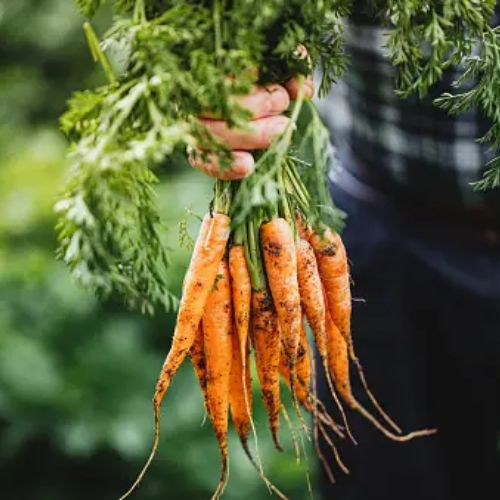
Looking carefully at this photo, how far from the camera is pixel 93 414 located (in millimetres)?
2883

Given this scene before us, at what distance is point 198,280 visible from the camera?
4.57ft

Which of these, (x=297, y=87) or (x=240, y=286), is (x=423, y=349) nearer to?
(x=240, y=286)

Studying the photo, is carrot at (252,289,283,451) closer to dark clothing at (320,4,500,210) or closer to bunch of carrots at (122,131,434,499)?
bunch of carrots at (122,131,434,499)

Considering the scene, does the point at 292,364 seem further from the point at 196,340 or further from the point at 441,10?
the point at 441,10

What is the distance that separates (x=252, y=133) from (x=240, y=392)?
46 cm

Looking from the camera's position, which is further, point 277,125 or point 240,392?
point 240,392

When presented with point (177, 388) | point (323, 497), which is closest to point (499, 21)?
point (323, 497)

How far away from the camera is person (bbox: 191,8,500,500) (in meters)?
1.96

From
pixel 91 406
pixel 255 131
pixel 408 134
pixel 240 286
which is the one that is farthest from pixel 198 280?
pixel 91 406

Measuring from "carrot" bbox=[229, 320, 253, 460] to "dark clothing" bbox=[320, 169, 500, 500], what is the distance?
61cm

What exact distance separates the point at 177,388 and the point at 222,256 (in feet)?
5.07

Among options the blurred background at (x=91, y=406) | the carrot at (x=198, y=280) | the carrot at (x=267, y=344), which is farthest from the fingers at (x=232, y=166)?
the blurred background at (x=91, y=406)

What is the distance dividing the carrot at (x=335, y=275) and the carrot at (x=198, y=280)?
13 cm

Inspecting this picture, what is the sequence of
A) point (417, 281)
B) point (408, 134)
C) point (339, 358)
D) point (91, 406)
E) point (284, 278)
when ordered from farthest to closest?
point (91, 406), point (417, 281), point (408, 134), point (339, 358), point (284, 278)
